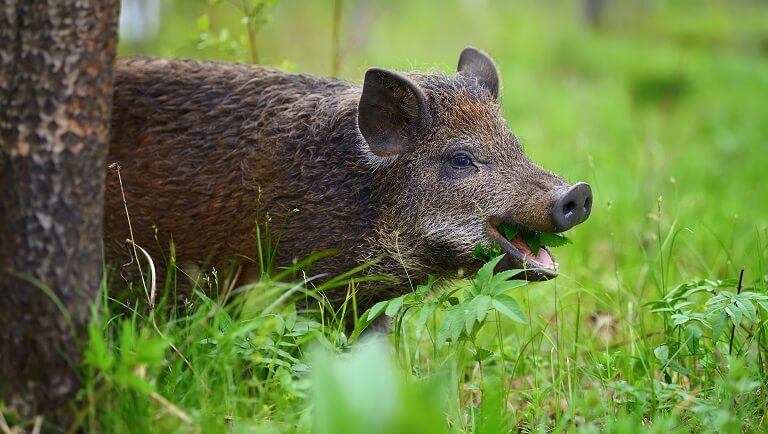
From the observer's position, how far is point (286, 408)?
2947mm

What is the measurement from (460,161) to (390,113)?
1.26 feet

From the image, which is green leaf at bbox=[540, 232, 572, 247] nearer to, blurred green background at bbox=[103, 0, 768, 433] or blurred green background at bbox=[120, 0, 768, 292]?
blurred green background at bbox=[103, 0, 768, 433]

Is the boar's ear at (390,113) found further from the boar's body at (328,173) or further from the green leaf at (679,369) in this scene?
the green leaf at (679,369)

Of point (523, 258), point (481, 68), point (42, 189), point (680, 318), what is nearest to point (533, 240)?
point (523, 258)

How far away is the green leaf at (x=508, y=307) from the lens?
2.98 m

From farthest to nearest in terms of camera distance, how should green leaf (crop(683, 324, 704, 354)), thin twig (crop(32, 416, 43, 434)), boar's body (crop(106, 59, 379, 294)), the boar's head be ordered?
boar's body (crop(106, 59, 379, 294)) < the boar's head < green leaf (crop(683, 324, 704, 354)) < thin twig (crop(32, 416, 43, 434))

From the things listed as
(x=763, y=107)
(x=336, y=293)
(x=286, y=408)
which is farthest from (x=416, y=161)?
(x=763, y=107)

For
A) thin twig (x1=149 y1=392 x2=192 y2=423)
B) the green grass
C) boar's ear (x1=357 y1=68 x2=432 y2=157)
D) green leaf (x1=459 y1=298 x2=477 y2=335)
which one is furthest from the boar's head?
thin twig (x1=149 y1=392 x2=192 y2=423)

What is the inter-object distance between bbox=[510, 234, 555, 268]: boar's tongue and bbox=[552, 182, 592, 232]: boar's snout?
0.18 metres

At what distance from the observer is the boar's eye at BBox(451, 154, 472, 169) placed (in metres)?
4.11

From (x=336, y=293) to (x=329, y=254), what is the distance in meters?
0.19

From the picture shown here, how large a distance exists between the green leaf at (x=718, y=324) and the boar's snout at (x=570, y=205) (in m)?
0.66

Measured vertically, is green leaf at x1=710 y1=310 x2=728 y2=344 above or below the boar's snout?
below

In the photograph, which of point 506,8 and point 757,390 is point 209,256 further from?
point 506,8
